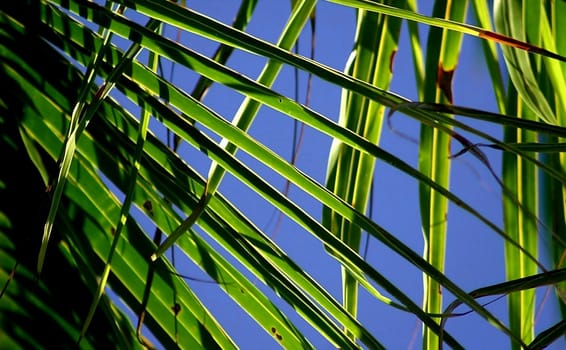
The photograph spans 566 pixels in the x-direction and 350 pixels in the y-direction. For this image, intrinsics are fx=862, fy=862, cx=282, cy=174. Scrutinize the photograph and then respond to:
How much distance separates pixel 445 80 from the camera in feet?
1.61

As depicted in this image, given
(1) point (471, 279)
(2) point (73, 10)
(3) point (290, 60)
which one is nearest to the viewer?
(3) point (290, 60)

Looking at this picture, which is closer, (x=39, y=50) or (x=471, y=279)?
(x=39, y=50)

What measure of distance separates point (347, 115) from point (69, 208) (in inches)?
6.3

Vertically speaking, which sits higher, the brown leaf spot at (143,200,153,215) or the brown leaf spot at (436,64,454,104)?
the brown leaf spot at (436,64,454,104)

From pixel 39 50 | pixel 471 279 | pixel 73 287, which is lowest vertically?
pixel 471 279

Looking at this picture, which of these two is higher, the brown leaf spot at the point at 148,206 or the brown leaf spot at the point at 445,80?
the brown leaf spot at the point at 445,80

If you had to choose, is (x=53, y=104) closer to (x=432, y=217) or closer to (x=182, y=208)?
(x=182, y=208)

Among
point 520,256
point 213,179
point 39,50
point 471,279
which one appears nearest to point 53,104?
point 39,50

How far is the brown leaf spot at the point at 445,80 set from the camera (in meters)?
0.49

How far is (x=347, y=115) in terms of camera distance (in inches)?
18.9

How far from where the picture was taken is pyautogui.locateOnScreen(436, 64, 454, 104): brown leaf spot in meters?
0.49

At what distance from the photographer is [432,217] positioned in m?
0.48

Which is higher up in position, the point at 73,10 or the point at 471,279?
the point at 73,10

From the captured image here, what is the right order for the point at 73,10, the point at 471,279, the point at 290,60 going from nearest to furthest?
the point at 290,60, the point at 73,10, the point at 471,279
